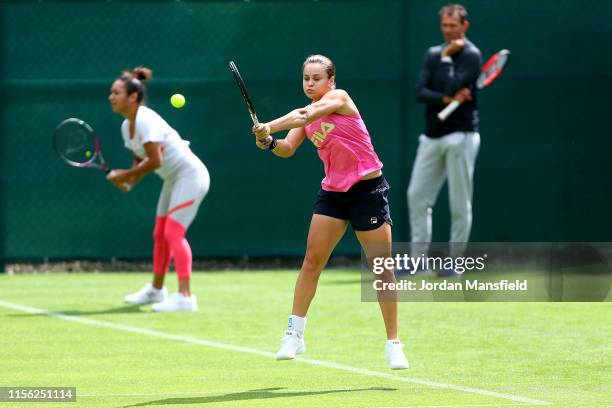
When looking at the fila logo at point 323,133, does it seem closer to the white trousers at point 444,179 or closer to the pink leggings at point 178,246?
the pink leggings at point 178,246

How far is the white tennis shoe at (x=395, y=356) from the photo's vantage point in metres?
7.79

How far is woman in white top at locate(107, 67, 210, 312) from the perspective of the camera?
433 inches

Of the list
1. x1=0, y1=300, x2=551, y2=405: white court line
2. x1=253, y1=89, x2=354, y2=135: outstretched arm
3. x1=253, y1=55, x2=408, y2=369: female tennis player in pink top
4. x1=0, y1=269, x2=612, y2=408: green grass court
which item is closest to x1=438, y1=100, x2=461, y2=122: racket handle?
x1=0, y1=269, x2=612, y2=408: green grass court

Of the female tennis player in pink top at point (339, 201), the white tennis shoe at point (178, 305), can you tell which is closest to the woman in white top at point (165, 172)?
the white tennis shoe at point (178, 305)

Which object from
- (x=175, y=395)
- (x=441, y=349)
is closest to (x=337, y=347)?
(x=441, y=349)

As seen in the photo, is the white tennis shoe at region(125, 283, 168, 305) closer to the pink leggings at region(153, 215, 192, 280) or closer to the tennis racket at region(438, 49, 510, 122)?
the pink leggings at region(153, 215, 192, 280)

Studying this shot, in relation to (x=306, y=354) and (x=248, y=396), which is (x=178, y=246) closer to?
(x=306, y=354)

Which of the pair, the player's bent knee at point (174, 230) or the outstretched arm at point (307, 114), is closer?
the outstretched arm at point (307, 114)

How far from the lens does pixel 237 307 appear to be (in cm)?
1149

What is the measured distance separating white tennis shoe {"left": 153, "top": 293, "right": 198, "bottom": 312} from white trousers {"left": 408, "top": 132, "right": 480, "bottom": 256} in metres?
3.06

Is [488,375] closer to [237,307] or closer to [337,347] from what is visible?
[337,347]

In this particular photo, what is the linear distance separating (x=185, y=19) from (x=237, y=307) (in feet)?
13.1

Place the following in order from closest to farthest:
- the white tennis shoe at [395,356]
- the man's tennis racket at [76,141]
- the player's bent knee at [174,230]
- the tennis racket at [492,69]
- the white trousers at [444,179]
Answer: the white tennis shoe at [395,356] → the player's bent knee at [174,230] → the man's tennis racket at [76,141] → the white trousers at [444,179] → the tennis racket at [492,69]

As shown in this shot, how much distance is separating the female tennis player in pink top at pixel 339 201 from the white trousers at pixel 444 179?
5218 mm
